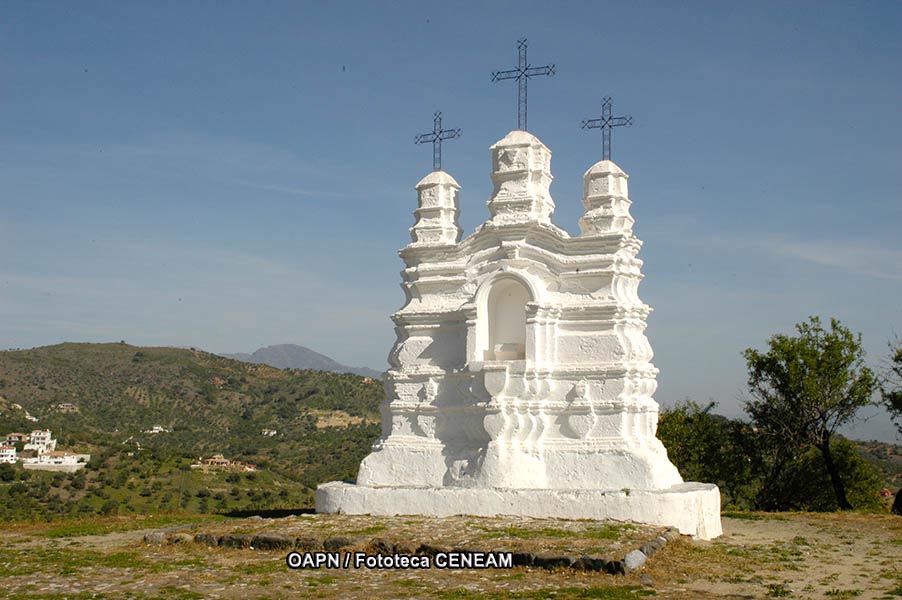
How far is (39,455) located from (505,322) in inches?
931

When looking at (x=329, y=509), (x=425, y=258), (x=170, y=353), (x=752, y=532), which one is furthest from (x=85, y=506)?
(x=170, y=353)

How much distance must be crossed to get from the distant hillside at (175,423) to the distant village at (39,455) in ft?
2.81

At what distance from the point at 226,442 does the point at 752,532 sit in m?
34.2

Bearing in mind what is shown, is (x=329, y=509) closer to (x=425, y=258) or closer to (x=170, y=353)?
(x=425, y=258)

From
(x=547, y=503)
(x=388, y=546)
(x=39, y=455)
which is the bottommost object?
(x=388, y=546)

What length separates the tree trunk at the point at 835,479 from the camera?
28031 mm

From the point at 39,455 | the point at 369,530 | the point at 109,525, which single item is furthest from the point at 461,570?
the point at 39,455

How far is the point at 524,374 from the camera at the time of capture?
64.5 ft

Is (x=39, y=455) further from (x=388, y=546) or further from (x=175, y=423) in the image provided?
(x=388, y=546)

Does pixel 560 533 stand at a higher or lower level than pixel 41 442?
lower

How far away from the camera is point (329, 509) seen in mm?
20172

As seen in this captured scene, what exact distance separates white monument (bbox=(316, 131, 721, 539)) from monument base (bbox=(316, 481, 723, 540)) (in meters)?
0.03

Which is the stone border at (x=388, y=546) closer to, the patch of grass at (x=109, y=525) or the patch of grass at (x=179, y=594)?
the patch of grass at (x=109, y=525)

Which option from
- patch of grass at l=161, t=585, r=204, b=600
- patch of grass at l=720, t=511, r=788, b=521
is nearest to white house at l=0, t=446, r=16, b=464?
patch of grass at l=161, t=585, r=204, b=600
